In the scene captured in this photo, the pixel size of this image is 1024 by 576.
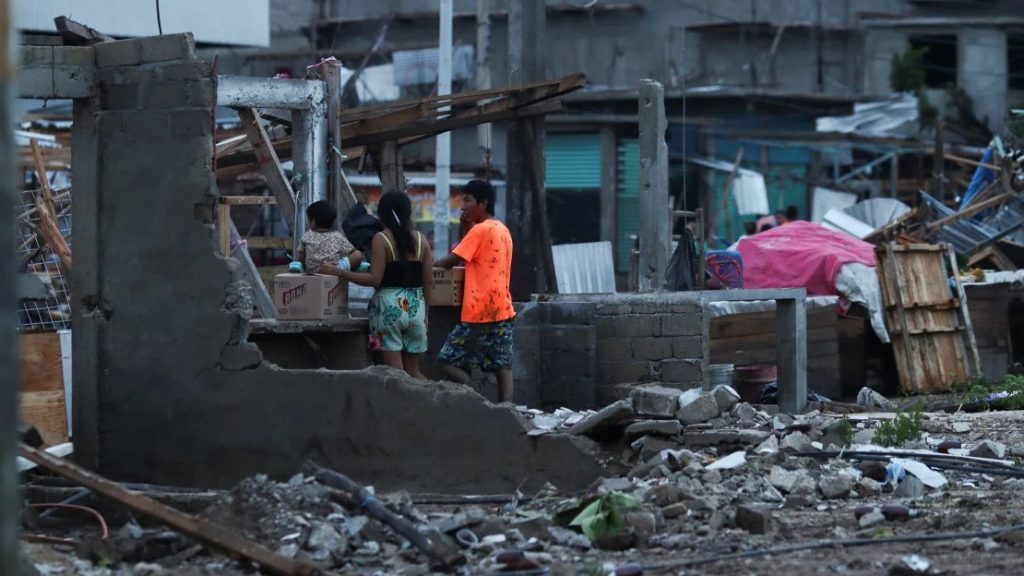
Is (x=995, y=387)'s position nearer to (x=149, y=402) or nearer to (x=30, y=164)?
(x=149, y=402)

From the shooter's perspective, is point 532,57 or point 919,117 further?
point 919,117

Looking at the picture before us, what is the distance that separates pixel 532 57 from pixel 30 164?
794 cm

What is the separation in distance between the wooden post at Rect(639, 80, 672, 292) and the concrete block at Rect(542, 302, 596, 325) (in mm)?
1258

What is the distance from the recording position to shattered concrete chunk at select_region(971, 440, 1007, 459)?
944cm

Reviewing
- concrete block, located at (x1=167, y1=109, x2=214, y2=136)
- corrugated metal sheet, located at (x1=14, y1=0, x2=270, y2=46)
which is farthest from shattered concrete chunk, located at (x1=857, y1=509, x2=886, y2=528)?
corrugated metal sheet, located at (x1=14, y1=0, x2=270, y2=46)

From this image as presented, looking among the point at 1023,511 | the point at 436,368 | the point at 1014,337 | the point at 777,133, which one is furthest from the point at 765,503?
the point at 777,133

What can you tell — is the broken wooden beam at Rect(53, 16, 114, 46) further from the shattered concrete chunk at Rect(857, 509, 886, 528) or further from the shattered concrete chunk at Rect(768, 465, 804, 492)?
the shattered concrete chunk at Rect(857, 509, 886, 528)

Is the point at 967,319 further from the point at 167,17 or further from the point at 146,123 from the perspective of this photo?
the point at 146,123

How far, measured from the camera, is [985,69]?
3409 cm

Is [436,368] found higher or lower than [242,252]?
lower

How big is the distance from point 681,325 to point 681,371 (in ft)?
1.02

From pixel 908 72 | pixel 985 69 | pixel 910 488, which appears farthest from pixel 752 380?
pixel 985 69

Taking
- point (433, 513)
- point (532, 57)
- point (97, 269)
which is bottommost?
point (433, 513)

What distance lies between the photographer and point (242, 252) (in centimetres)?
1205
